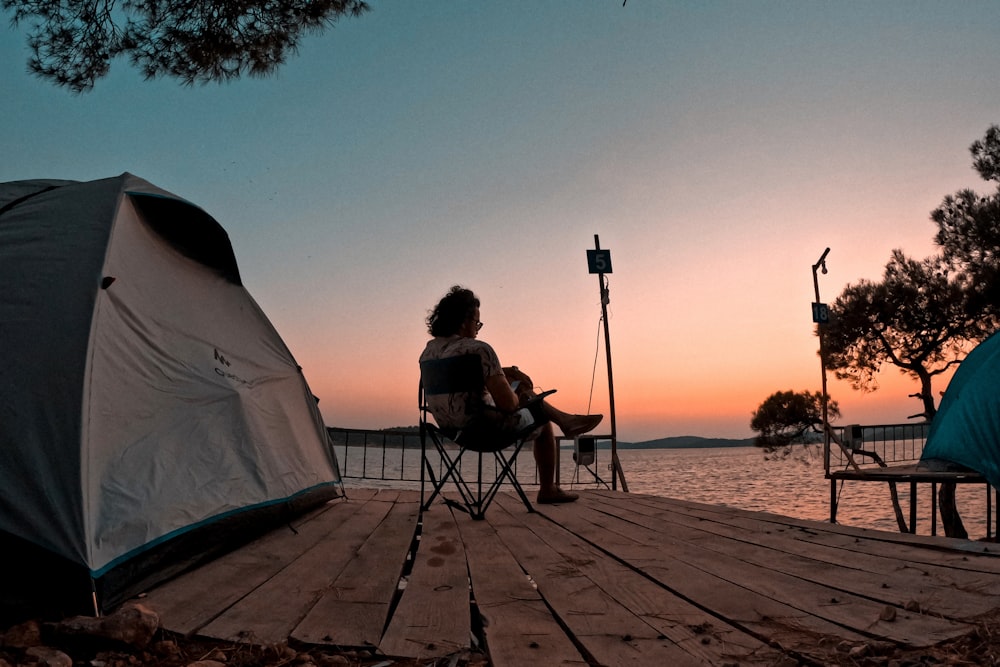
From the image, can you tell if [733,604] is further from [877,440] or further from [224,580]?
[877,440]

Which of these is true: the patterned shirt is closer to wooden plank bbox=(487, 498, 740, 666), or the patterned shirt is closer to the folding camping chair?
the folding camping chair

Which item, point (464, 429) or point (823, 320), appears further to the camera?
point (823, 320)

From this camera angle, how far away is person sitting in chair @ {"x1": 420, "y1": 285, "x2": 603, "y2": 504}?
3.48 meters

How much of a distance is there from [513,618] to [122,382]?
1593 mm

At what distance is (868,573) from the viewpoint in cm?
208

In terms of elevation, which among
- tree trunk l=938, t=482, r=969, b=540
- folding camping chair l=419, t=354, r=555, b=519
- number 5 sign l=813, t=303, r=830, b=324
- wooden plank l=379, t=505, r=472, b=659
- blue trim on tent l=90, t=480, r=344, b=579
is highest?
number 5 sign l=813, t=303, r=830, b=324

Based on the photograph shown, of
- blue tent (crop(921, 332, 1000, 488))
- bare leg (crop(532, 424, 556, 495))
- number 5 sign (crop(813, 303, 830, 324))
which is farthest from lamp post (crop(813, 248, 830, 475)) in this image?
bare leg (crop(532, 424, 556, 495))

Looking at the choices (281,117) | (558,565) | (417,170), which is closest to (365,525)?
(558,565)

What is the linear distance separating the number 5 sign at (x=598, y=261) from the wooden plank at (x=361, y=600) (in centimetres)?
437

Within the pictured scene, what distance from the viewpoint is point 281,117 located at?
20.6 feet

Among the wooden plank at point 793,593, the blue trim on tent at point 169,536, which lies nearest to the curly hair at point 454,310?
the blue trim on tent at point 169,536

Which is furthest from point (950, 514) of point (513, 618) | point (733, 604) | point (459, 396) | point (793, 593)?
point (513, 618)

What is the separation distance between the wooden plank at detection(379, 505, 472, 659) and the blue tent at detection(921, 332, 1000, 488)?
3577 mm

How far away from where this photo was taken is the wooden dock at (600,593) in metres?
1.44
